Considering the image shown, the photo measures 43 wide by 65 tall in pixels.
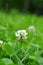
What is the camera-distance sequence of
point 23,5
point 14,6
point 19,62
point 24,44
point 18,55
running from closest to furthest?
point 19,62 < point 18,55 < point 24,44 < point 14,6 < point 23,5

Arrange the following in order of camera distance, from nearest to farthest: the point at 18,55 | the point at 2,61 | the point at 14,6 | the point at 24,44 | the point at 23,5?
the point at 2,61 → the point at 18,55 → the point at 24,44 → the point at 14,6 → the point at 23,5

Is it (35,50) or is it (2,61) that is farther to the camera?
(35,50)

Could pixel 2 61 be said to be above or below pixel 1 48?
below

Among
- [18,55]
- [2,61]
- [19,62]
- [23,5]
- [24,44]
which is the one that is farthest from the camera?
[23,5]

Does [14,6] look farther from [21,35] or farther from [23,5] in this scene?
[21,35]

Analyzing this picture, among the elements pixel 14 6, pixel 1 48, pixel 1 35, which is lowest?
pixel 1 48

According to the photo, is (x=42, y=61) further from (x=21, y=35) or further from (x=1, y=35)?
(x=1, y=35)

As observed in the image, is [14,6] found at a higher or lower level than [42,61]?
higher

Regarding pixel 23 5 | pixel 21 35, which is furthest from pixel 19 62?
pixel 23 5

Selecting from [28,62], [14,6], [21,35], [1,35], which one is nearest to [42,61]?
[28,62]
